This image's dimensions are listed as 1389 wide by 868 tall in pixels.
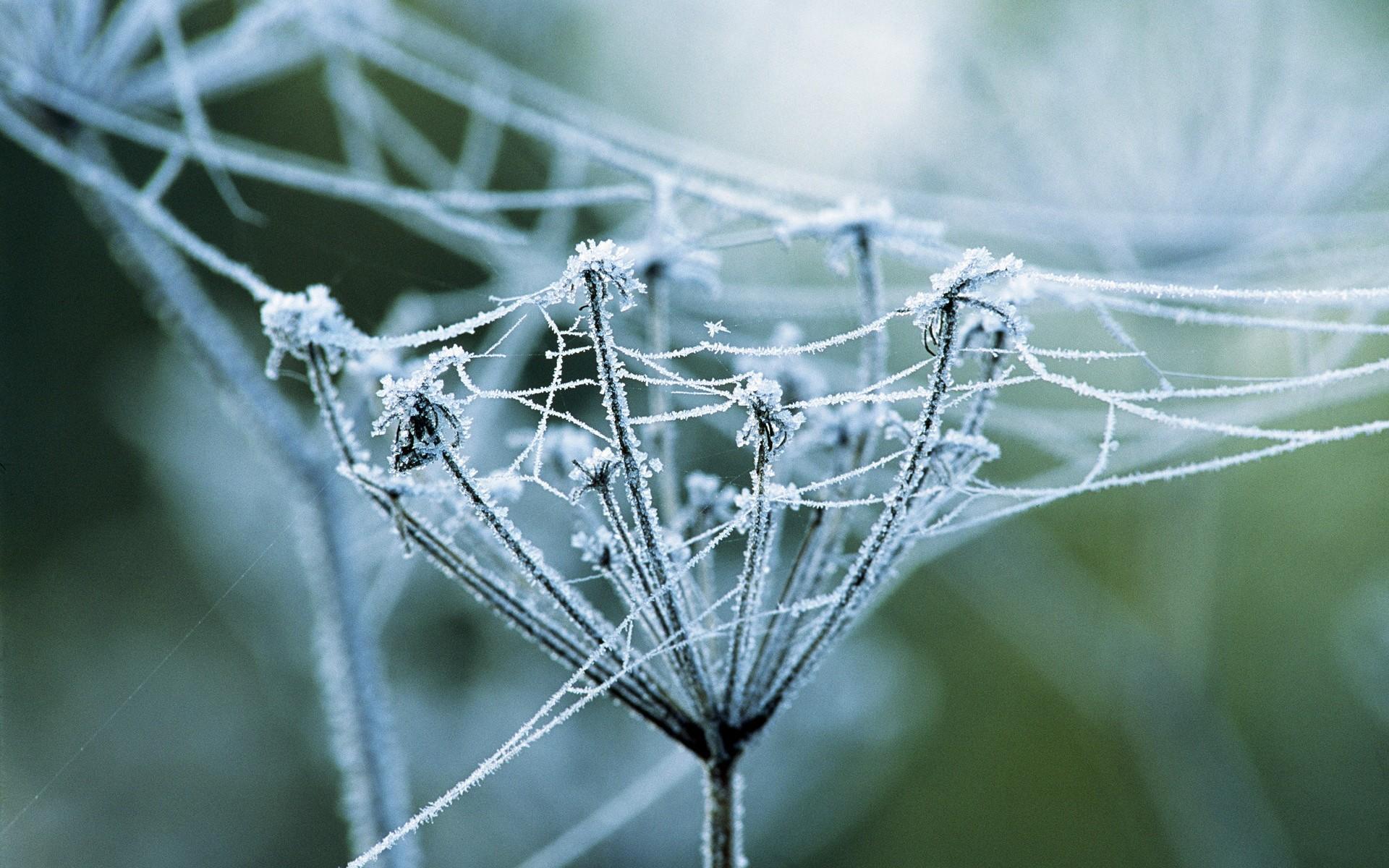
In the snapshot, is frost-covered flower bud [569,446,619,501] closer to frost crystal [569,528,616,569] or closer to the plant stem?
frost crystal [569,528,616,569]

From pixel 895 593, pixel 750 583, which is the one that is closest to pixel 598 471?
pixel 750 583

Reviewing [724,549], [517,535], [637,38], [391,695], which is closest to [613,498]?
[517,535]

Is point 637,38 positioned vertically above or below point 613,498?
above

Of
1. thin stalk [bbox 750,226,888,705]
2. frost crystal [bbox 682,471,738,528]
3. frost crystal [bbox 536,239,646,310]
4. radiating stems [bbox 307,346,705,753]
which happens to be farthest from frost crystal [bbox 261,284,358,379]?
thin stalk [bbox 750,226,888,705]

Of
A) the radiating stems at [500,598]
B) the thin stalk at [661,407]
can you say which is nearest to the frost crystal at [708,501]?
the thin stalk at [661,407]

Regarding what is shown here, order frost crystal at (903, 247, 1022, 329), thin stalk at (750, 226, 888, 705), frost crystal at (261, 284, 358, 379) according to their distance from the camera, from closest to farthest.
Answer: frost crystal at (903, 247, 1022, 329)
frost crystal at (261, 284, 358, 379)
thin stalk at (750, 226, 888, 705)

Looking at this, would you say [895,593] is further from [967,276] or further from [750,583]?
[967,276]

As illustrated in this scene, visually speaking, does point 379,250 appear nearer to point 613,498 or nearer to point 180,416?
point 180,416
